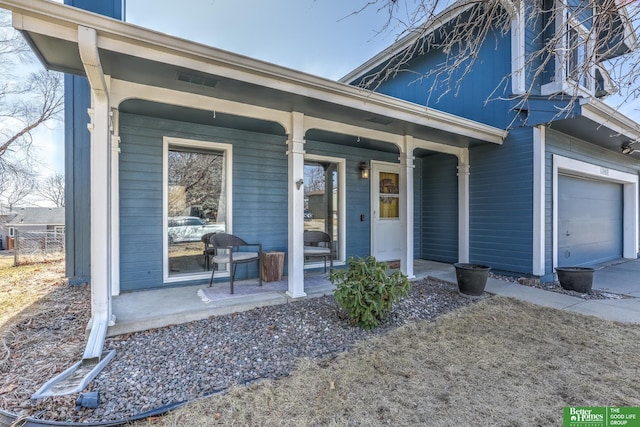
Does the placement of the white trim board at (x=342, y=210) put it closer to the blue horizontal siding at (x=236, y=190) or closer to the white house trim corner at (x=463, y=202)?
the blue horizontal siding at (x=236, y=190)

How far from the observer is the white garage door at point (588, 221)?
19.9ft

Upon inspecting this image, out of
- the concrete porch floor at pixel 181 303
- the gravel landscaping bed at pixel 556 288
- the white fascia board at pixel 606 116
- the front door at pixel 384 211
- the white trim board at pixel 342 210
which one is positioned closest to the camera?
the concrete porch floor at pixel 181 303

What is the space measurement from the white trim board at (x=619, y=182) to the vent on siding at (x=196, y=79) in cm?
564

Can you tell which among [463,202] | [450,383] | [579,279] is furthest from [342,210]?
[450,383]

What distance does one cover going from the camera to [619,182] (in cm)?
770

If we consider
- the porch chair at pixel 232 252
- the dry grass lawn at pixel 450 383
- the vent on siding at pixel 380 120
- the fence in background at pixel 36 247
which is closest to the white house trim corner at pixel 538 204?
the dry grass lawn at pixel 450 383

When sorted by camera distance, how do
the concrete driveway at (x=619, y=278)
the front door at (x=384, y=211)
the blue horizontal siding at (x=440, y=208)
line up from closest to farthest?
the concrete driveway at (x=619, y=278), the front door at (x=384, y=211), the blue horizontal siding at (x=440, y=208)

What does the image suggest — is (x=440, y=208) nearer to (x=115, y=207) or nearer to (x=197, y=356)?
(x=197, y=356)

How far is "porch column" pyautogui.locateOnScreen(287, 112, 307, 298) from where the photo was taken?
152 inches

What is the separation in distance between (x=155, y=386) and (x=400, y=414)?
1.66 metres

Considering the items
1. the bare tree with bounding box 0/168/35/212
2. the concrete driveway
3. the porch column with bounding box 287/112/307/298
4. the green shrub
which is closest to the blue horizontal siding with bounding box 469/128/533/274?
the concrete driveway

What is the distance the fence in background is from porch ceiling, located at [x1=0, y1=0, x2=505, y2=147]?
6543mm

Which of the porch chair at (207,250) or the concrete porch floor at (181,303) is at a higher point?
the porch chair at (207,250)

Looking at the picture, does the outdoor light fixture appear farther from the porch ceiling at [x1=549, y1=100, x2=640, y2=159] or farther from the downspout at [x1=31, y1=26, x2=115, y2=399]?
the downspout at [x1=31, y1=26, x2=115, y2=399]
